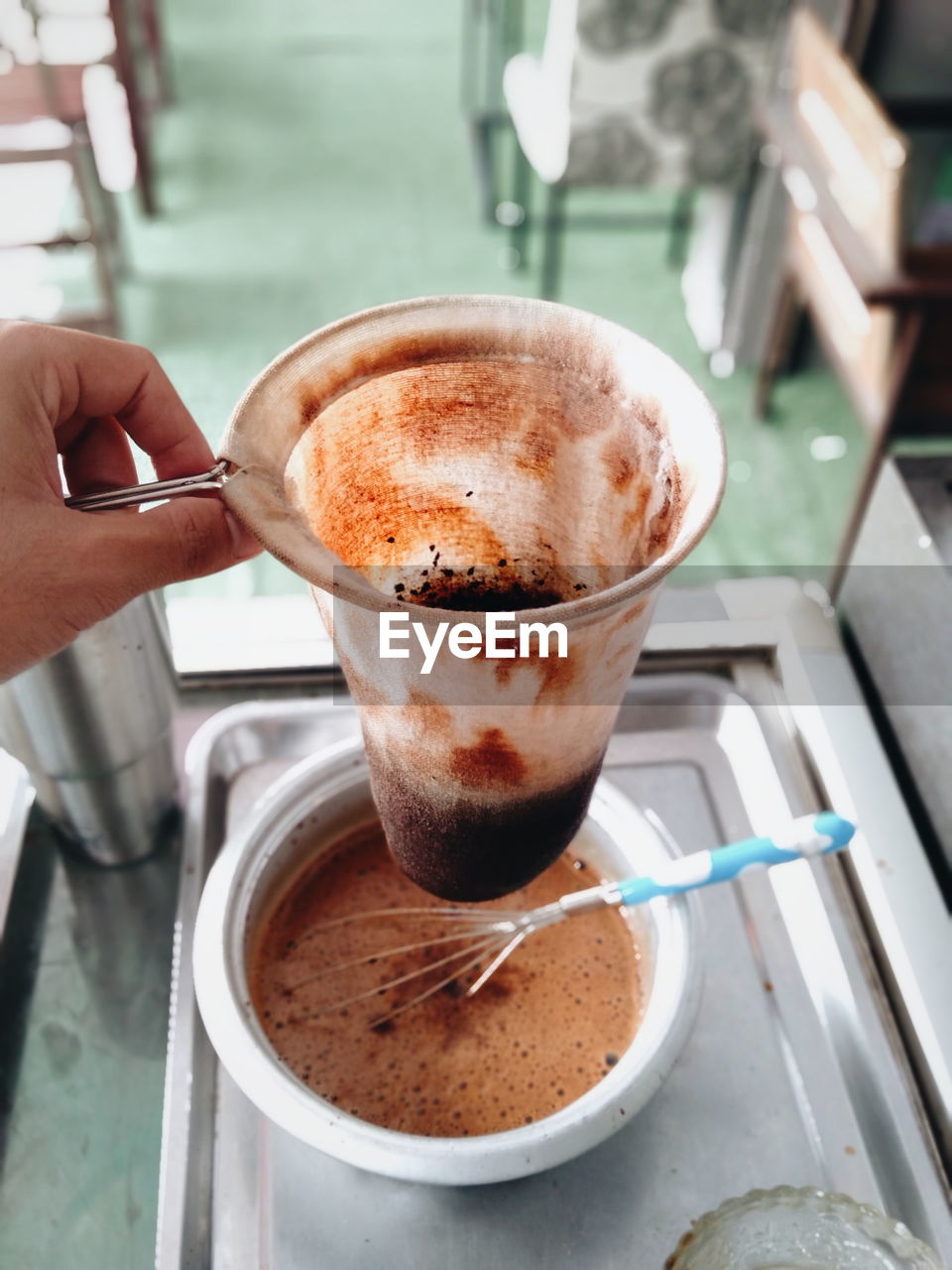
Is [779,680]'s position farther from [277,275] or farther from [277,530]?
[277,275]

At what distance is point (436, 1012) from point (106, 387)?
0.48 metres

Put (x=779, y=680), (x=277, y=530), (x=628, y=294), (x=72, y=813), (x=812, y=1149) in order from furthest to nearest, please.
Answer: (x=628, y=294), (x=779, y=680), (x=72, y=813), (x=812, y=1149), (x=277, y=530)

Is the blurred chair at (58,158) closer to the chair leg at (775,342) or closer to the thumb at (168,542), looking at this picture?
the chair leg at (775,342)

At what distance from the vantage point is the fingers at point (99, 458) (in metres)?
0.74

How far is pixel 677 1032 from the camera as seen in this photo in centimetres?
68

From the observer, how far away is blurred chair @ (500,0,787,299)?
209 cm

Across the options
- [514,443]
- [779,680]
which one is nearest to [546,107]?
[779,680]

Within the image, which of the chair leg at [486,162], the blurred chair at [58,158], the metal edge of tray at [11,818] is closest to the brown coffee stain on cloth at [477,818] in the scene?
the metal edge of tray at [11,818]

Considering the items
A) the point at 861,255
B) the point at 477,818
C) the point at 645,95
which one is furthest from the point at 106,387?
the point at 645,95

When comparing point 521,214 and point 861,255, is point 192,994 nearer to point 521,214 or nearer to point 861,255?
point 861,255

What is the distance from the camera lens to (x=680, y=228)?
107 inches

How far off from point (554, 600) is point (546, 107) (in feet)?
6.36

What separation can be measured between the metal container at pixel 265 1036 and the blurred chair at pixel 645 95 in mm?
1802

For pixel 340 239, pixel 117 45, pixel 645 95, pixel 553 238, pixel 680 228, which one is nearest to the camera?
pixel 645 95
